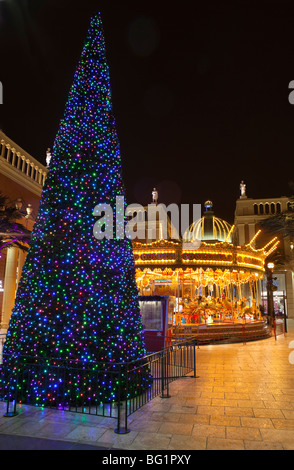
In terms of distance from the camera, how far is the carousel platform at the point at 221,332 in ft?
54.9

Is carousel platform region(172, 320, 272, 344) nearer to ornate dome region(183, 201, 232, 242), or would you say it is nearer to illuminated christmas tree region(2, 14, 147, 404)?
illuminated christmas tree region(2, 14, 147, 404)

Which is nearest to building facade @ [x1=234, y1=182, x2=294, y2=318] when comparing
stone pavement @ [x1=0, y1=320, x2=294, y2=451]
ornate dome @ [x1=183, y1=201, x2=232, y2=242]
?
ornate dome @ [x1=183, y1=201, x2=232, y2=242]

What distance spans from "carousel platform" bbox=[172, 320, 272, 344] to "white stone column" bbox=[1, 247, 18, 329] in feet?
45.3

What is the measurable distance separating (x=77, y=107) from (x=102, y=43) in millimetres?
1939

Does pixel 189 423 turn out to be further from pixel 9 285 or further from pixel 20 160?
pixel 20 160

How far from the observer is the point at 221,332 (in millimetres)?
17562

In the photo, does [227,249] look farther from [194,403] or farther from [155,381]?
[194,403]

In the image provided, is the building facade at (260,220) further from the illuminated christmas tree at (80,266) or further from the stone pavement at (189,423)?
the illuminated christmas tree at (80,266)

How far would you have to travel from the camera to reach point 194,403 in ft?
22.6

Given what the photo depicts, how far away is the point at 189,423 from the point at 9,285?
73.4 ft

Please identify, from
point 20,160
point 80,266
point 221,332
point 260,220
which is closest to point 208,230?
point 260,220

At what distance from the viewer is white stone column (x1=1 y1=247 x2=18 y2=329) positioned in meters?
24.5

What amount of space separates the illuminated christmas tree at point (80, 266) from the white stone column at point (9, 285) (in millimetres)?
19373
